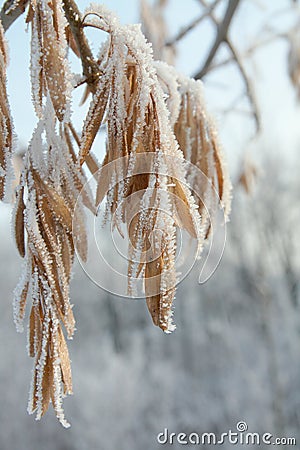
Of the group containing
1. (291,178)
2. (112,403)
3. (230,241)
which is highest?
(291,178)

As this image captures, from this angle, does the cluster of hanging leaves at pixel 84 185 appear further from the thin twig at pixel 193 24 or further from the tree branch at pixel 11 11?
the thin twig at pixel 193 24

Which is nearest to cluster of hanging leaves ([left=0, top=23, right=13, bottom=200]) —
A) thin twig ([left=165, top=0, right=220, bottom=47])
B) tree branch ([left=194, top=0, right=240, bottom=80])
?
tree branch ([left=194, top=0, right=240, bottom=80])

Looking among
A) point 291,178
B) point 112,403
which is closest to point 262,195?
point 291,178

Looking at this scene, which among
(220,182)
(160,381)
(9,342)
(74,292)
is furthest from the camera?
(74,292)

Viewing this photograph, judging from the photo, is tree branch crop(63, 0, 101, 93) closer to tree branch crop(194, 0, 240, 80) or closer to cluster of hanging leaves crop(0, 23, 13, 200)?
cluster of hanging leaves crop(0, 23, 13, 200)

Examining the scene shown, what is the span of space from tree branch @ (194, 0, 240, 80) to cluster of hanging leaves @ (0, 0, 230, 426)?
70 centimetres

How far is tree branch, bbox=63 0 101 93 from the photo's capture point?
534 mm

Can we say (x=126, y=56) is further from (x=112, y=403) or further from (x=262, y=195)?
(x=262, y=195)

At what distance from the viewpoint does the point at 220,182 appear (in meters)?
0.68

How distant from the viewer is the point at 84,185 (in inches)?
20.5

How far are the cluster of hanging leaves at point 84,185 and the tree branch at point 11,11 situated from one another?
4 centimetres

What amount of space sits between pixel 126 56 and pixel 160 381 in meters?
8.03

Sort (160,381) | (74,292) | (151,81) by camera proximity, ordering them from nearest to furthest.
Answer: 1. (151,81)
2. (160,381)
3. (74,292)

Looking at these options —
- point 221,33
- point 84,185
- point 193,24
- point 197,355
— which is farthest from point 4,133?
point 197,355
